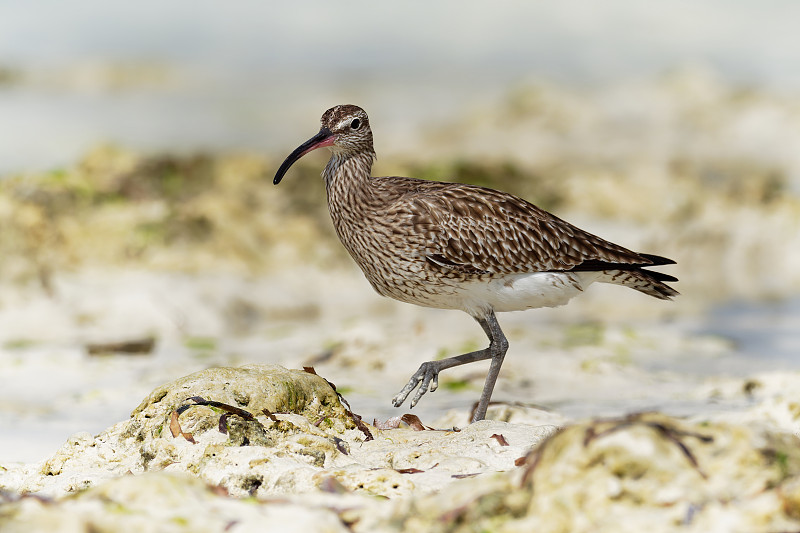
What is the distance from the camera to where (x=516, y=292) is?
6148mm

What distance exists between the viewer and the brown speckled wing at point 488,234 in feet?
19.5

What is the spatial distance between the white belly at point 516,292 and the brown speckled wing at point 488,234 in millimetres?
68

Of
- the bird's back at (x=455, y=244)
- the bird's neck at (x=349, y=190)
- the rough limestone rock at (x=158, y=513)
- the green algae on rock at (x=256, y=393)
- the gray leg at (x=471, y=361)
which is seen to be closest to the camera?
the rough limestone rock at (x=158, y=513)

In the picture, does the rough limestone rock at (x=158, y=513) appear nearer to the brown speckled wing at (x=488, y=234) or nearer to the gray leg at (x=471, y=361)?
the gray leg at (x=471, y=361)

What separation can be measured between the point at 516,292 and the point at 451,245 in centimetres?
57

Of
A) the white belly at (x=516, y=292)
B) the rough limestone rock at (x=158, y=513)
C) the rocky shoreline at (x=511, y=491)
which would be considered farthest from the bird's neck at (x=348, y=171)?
the rough limestone rock at (x=158, y=513)

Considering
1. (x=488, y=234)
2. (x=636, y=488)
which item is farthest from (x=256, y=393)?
(x=636, y=488)

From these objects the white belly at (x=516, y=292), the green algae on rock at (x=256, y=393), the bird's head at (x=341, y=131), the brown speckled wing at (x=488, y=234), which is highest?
the bird's head at (x=341, y=131)

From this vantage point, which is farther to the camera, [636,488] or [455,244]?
[455,244]

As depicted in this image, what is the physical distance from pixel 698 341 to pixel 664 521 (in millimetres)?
7305

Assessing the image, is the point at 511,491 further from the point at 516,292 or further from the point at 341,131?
the point at 341,131

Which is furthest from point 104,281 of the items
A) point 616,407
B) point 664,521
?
point 664,521

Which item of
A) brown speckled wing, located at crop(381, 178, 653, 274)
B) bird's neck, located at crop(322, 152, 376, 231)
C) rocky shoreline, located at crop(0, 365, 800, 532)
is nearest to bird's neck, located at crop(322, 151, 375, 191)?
bird's neck, located at crop(322, 152, 376, 231)

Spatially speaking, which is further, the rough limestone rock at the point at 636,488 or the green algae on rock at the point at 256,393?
the green algae on rock at the point at 256,393
